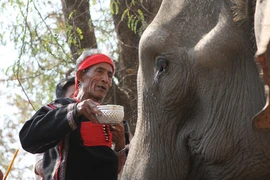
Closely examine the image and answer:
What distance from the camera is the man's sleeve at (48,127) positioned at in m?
6.29

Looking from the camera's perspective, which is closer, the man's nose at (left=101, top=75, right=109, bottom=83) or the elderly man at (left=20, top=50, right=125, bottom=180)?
the elderly man at (left=20, top=50, right=125, bottom=180)

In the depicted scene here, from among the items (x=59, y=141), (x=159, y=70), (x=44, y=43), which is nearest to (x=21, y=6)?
(x=44, y=43)

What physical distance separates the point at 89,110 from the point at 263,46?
7.79ft

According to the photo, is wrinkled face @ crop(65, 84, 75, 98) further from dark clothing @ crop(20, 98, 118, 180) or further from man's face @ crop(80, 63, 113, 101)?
dark clothing @ crop(20, 98, 118, 180)

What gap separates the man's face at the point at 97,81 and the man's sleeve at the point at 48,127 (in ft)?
0.92

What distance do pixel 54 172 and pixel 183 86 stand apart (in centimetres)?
181

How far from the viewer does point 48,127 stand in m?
6.37

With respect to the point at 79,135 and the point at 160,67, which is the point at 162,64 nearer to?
the point at 160,67

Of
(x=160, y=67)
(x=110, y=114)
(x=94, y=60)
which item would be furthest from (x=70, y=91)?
(x=160, y=67)

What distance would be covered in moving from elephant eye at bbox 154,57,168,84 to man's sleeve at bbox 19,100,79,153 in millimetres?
1198

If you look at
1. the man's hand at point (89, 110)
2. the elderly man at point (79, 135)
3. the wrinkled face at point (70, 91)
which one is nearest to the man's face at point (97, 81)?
the elderly man at point (79, 135)

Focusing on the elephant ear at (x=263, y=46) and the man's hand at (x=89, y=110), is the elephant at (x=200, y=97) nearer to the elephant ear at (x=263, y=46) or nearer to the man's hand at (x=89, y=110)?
Result: the elephant ear at (x=263, y=46)

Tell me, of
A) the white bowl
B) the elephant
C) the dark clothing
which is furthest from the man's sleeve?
the elephant

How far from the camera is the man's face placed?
22.2ft
